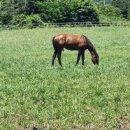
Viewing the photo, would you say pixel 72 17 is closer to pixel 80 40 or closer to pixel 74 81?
pixel 80 40

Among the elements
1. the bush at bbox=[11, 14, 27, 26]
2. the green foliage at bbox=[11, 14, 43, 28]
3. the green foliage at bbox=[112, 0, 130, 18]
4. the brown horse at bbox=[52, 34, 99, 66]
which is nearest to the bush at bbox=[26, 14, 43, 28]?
the green foliage at bbox=[11, 14, 43, 28]

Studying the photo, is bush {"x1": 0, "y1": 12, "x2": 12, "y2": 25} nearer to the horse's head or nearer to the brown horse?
the brown horse

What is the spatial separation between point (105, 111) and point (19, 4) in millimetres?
73747

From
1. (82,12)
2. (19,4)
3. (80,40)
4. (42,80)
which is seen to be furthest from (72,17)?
(42,80)

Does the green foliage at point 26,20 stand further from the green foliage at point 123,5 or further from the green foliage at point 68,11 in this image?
the green foliage at point 123,5

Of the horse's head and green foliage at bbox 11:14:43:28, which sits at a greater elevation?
the horse's head

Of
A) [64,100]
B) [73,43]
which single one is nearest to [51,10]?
[73,43]

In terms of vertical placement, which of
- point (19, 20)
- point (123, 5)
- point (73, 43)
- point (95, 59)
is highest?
point (73, 43)

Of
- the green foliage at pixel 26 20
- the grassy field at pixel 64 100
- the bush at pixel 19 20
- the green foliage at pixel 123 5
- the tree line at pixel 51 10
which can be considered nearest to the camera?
the grassy field at pixel 64 100

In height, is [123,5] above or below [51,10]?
below

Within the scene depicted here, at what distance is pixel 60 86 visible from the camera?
41.0 ft

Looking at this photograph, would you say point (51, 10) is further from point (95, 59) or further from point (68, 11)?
point (95, 59)

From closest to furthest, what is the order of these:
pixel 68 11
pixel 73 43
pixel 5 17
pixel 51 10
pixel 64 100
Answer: pixel 64 100
pixel 73 43
pixel 5 17
pixel 68 11
pixel 51 10

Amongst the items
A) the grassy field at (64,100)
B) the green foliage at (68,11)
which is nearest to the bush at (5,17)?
the green foliage at (68,11)
